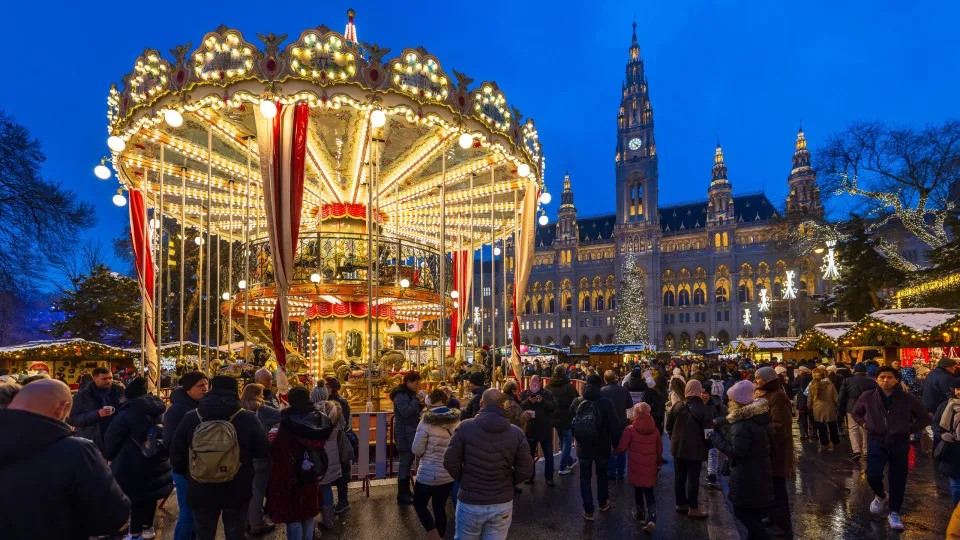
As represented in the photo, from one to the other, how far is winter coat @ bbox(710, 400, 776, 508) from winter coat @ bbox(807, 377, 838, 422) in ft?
27.8

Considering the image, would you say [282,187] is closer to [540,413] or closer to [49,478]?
[540,413]

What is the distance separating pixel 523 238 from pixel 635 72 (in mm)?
90542

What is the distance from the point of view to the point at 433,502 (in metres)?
5.89

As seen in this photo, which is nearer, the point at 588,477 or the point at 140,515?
the point at 140,515

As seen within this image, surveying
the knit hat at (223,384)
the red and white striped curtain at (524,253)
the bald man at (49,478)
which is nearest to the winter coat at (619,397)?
the knit hat at (223,384)

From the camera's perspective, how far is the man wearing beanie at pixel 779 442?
593cm

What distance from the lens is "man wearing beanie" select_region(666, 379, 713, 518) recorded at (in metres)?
7.17

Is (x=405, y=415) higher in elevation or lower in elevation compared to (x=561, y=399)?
higher

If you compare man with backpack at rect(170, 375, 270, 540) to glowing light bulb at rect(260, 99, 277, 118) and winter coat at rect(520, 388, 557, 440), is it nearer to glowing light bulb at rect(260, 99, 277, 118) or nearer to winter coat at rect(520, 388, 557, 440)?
winter coat at rect(520, 388, 557, 440)

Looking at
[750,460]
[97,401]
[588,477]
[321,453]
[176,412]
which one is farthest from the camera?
[588,477]

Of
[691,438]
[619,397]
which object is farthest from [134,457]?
[619,397]

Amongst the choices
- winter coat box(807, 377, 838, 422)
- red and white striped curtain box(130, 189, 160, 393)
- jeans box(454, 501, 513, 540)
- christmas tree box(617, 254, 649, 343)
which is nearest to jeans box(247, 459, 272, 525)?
jeans box(454, 501, 513, 540)

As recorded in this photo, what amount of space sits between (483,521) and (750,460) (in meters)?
2.39

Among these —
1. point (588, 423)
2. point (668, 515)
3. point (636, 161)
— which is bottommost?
point (668, 515)
